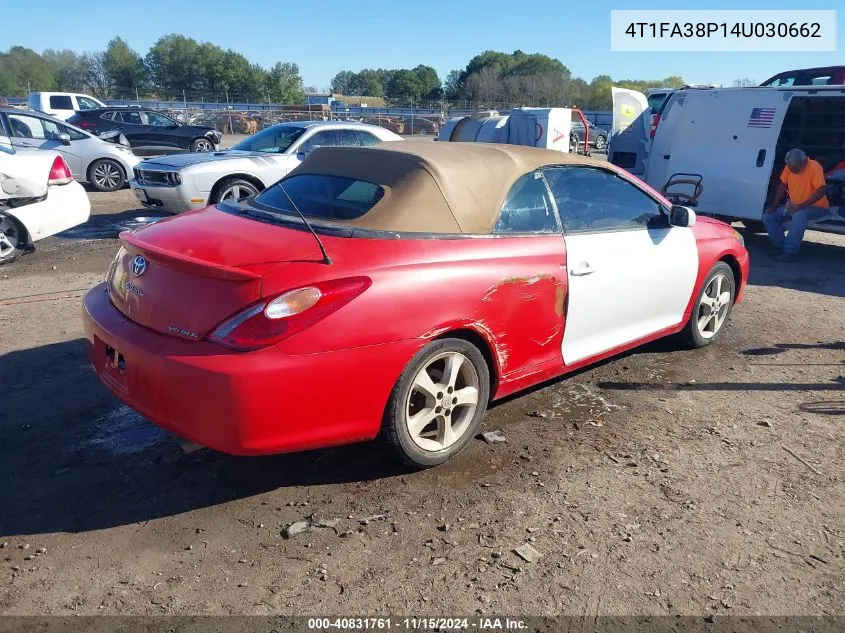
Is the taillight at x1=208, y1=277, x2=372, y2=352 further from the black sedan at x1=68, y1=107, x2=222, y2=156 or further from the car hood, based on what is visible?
the black sedan at x1=68, y1=107, x2=222, y2=156

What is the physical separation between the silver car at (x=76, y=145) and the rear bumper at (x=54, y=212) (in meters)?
5.22

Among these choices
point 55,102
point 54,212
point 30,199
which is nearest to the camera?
point 30,199

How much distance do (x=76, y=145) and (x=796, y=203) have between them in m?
12.4

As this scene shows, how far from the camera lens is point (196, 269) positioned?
293 centimetres

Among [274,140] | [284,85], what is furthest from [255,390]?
[284,85]

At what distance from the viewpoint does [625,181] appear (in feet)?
15.1

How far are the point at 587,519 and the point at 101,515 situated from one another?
216cm

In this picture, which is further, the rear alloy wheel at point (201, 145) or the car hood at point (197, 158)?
the rear alloy wheel at point (201, 145)

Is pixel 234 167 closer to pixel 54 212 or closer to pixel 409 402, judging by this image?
pixel 54 212

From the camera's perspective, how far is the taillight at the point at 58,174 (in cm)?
767

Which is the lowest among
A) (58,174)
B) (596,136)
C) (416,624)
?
(416,624)

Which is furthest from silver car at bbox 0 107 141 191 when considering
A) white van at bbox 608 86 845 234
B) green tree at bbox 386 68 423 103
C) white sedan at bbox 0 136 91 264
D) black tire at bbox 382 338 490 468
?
green tree at bbox 386 68 423 103

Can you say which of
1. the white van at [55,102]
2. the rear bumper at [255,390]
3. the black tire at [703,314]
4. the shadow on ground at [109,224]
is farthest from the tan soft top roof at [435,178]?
the white van at [55,102]

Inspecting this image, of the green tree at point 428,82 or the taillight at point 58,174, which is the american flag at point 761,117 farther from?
the green tree at point 428,82
